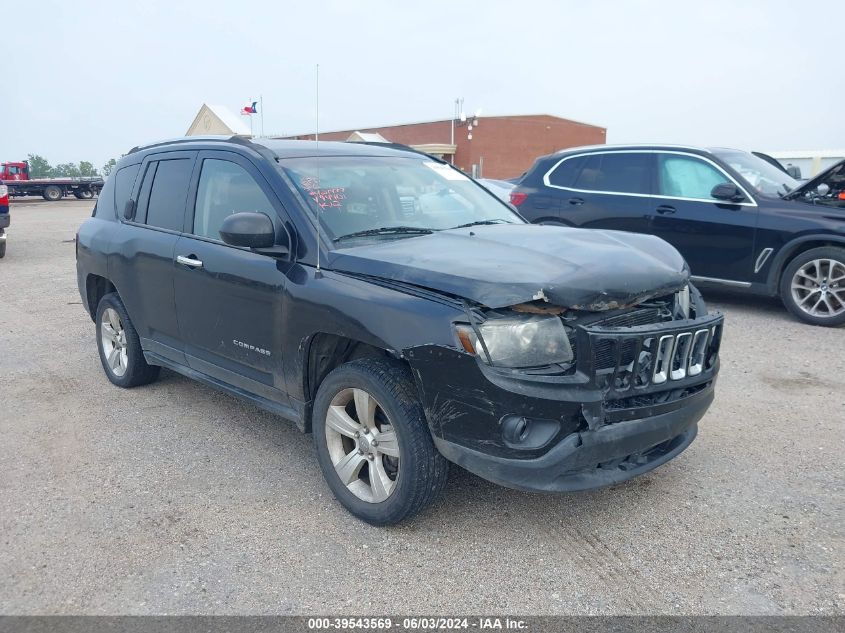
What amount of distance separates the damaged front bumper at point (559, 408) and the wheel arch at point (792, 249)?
4.97 m

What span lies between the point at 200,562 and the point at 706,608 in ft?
6.97

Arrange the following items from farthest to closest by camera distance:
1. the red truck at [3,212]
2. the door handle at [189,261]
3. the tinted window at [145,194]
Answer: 1. the red truck at [3,212]
2. the tinted window at [145,194]
3. the door handle at [189,261]

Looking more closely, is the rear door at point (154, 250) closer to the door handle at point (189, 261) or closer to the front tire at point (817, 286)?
the door handle at point (189, 261)

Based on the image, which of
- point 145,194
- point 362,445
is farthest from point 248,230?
point 145,194

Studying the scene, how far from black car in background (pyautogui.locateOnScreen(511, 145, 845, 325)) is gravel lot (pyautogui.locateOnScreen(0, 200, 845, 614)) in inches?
99.7

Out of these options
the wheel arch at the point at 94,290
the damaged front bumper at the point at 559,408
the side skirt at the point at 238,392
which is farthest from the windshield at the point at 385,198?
the wheel arch at the point at 94,290

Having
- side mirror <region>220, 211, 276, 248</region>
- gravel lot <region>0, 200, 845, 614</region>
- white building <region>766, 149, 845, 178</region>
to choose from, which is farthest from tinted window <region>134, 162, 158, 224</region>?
white building <region>766, 149, 845, 178</region>

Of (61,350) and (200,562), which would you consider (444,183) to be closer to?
(200,562)

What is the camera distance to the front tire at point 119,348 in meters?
5.32

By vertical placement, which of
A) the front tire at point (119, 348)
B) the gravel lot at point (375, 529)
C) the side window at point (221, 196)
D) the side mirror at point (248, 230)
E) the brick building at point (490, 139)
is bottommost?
the gravel lot at point (375, 529)

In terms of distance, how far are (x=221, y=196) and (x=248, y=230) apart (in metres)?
0.87

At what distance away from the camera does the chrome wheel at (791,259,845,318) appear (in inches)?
283

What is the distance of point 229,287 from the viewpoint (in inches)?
162

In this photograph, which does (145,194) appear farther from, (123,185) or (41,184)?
(41,184)
